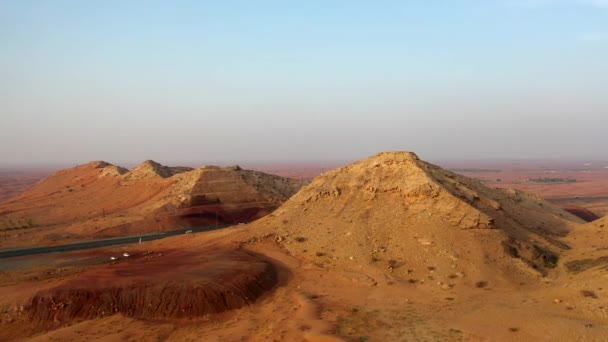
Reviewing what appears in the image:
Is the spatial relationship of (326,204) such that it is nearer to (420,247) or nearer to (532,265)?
(420,247)

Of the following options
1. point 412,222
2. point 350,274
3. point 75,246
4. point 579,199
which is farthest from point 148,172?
point 579,199

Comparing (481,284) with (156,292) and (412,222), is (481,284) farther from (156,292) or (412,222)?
(156,292)

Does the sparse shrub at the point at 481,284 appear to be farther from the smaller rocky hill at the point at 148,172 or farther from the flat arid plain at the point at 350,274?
the smaller rocky hill at the point at 148,172

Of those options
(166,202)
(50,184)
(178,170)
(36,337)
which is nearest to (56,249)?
(166,202)

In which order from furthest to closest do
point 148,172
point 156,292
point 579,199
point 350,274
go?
point 579,199 < point 148,172 < point 350,274 < point 156,292

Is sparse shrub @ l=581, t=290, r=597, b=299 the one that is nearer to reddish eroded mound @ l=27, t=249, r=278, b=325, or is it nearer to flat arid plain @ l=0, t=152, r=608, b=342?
flat arid plain @ l=0, t=152, r=608, b=342

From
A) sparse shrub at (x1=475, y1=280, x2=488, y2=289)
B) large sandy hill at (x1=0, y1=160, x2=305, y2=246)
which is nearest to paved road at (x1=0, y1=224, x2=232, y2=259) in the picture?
large sandy hill at (x1=0, y1=160, x2=305, y2=246)

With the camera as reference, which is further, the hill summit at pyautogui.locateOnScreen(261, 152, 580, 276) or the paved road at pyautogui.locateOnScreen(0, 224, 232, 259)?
the paved road at pyautogui.locateOnScreen(0, 224, 232, 259)
